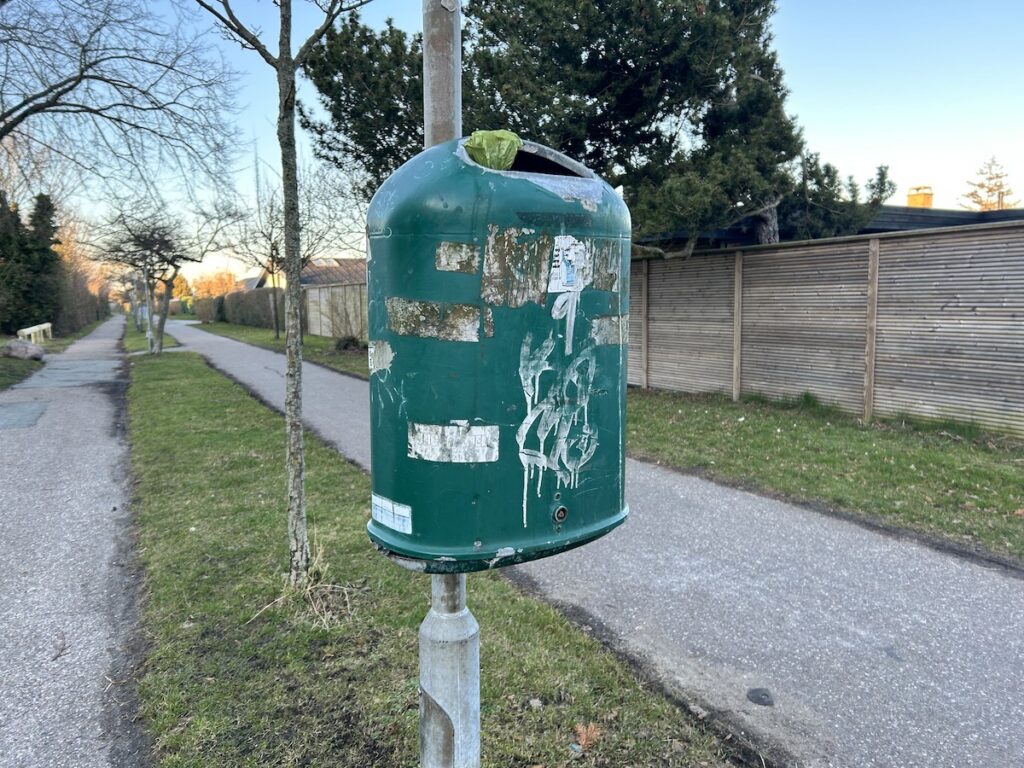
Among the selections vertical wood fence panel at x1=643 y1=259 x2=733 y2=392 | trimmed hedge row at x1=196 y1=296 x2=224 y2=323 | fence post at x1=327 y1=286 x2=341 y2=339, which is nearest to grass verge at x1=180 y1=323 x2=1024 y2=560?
vertical wood fence panel at x1=643 y1=259 x2=733 y2=392

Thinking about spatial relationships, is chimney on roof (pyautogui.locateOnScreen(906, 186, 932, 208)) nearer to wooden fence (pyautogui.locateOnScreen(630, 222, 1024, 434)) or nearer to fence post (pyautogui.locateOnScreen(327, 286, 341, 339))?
wooden fence (pyautogui.locateOnScreen(630, 222, 1024, 434))

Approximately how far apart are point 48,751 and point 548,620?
6.94 ft

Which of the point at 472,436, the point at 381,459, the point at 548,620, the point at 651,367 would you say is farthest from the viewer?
the point at 651,367

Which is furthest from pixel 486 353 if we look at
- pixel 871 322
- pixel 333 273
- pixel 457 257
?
pixel 333 273

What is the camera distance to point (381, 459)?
5.37ft

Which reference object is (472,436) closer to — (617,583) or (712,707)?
(712,707)

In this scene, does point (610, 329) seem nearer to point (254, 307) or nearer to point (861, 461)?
point (861, 461)

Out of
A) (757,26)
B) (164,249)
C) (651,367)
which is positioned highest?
(757,26)

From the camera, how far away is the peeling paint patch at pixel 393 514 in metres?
1.57

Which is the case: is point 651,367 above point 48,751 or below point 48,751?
above

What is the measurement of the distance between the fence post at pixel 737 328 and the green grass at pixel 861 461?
502 mm

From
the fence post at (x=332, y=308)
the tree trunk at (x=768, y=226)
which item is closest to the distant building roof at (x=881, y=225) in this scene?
the tree trunk at (x=768, y=226)

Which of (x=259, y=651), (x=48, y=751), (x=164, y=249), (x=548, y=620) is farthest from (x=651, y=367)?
(x=164, y=249)

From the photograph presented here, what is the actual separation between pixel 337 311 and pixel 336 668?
20.8 metres
